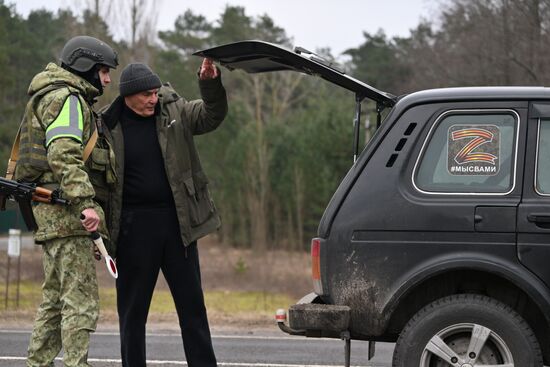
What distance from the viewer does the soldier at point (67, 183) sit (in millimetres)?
5971

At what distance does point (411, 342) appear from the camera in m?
5.58

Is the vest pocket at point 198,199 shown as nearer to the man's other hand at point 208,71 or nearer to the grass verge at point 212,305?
the man's other hand at point 208,71

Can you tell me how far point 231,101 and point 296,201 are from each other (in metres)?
6.60

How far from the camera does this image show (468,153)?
19.1 feet

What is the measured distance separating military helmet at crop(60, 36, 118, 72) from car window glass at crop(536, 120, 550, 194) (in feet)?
8.19

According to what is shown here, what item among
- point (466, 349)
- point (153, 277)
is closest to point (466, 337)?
point (466, 349)

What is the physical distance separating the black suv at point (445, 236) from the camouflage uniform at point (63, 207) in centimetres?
115

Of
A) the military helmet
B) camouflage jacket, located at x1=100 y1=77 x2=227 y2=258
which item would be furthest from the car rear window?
the military helmet

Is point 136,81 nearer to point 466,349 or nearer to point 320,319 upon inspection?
point 320,319

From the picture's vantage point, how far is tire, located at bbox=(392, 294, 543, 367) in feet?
18.0

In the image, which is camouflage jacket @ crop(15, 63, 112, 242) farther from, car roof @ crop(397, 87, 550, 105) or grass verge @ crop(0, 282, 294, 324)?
grass verge @ crop(0, 282, 294, 324)

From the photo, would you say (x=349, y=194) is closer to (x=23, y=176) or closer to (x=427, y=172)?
(x=427, y=172)

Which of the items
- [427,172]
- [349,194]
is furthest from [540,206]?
[349,194]

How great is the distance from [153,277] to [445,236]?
6.04 ft
